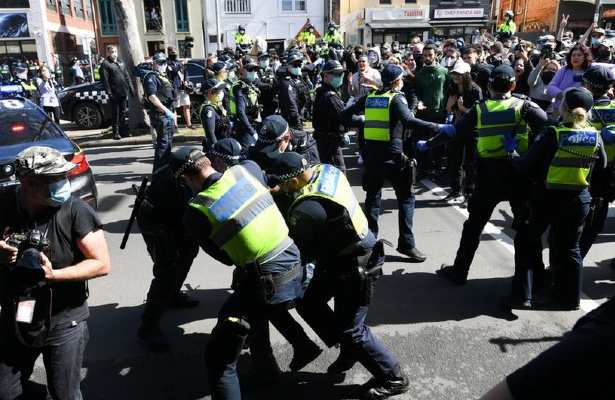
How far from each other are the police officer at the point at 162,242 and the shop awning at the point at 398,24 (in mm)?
34561

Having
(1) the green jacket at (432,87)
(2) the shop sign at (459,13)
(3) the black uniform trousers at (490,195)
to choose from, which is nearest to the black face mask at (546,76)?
(1) the green jacket at (432,87)

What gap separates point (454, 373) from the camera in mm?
3375

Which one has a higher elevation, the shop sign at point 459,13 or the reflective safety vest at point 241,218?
the shop sign at point 459,13

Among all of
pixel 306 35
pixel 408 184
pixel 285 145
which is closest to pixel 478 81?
pixel 408 184

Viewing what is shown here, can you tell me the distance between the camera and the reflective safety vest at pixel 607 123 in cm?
426

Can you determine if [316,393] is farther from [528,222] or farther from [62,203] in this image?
[528,222]

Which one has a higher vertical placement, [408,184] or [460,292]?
[408,184]

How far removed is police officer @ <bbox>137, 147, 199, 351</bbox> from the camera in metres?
3.54

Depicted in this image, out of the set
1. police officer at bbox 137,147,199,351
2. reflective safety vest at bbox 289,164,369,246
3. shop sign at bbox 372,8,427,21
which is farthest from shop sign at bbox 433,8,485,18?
reflective safety vest at bbox 289,164,369,246

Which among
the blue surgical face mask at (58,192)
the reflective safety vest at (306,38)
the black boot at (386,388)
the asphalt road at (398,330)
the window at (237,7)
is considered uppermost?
the window at (237,7)

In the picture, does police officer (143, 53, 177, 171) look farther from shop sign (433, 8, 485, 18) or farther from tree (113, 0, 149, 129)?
shop sign (433, 8, 485, 18)

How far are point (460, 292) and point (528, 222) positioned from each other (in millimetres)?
869

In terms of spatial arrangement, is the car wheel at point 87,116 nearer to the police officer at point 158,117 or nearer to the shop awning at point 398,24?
the police officer at point 158,117

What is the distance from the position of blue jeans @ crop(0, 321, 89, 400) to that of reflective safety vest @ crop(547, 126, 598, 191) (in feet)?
11.3
